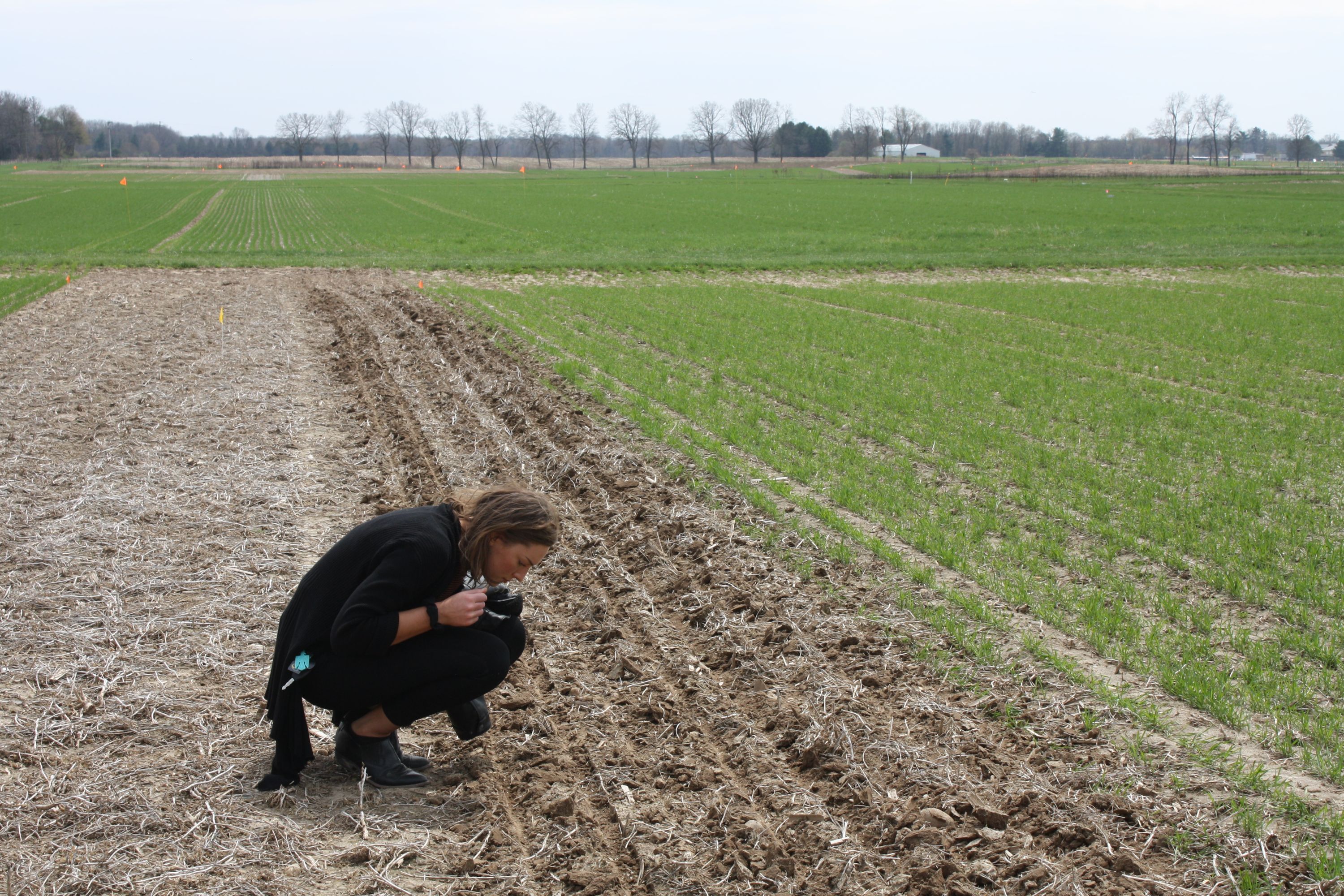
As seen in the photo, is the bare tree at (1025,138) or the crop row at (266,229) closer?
the crop row at (266,229)

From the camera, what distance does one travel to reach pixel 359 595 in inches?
148

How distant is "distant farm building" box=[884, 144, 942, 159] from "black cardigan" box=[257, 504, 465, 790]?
155 meters

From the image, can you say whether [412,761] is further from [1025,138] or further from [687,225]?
[1025,138]

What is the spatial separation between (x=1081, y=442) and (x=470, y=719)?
23.8 feet

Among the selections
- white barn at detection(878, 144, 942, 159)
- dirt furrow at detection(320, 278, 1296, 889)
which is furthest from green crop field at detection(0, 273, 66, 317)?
white barn at detection(878, 144, 942, 159)

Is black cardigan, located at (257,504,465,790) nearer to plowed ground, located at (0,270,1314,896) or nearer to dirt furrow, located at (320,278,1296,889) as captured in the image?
plowed ground, located at (0,270,1314,896)

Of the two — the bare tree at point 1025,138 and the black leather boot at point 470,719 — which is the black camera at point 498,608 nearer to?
the black leather boot at point 470,719

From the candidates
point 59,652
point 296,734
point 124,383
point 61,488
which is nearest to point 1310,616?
point 296,734

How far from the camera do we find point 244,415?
10.6 metres

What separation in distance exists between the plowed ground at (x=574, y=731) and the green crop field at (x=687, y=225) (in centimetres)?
1906

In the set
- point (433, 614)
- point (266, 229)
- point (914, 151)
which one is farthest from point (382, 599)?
point (914, 151)

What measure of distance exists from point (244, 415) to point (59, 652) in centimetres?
567

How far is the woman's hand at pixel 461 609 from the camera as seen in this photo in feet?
12.8

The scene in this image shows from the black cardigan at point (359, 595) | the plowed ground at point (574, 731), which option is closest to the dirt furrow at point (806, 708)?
the plowed ground at point (574, 731)
